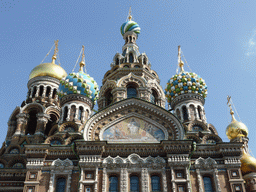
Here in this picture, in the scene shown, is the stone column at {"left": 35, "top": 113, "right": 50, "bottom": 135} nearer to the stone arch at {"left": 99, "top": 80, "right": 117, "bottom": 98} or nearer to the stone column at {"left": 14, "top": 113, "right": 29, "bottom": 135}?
the stone column at {"left": 14, "top": 113, "right": 29, "bottom": 135}

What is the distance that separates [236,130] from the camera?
18.8 metres

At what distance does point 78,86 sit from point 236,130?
29.2ft

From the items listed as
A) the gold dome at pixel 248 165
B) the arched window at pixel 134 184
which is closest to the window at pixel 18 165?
the arched window at pixel 134 184

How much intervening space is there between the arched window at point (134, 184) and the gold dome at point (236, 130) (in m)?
8.14

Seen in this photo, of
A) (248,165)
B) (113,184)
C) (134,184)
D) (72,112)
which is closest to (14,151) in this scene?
(72,112)

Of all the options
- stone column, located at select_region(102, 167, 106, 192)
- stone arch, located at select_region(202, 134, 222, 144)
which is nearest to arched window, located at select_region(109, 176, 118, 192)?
stone column, located at select_region(102, 167, 106, 192)

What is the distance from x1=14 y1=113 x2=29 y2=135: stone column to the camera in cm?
1784

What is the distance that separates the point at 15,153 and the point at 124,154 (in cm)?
697

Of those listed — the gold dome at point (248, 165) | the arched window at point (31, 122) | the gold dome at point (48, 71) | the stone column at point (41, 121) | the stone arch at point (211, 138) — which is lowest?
the gold dome at point (248, 165)

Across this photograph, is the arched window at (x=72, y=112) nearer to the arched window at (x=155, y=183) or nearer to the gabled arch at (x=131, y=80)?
the gabled arch at (x=131, y=80)

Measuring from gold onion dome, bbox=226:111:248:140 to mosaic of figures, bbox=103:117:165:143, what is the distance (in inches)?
260

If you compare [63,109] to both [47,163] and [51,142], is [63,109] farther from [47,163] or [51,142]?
[47,163]

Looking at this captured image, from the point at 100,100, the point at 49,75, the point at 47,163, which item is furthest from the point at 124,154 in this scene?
the point at 49,75

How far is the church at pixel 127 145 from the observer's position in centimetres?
1195
